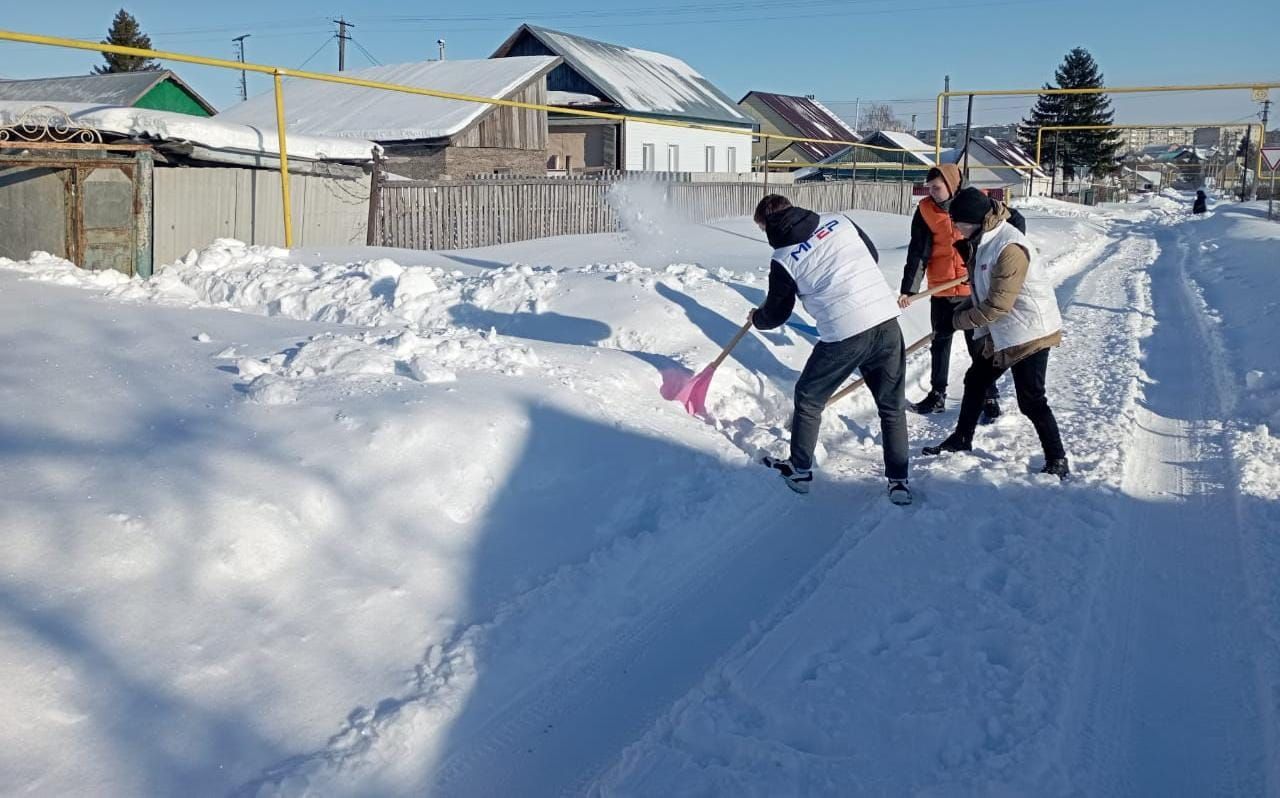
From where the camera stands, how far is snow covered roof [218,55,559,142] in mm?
23719

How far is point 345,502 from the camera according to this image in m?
4.16

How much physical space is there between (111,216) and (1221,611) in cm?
1021

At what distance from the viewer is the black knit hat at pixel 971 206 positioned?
5398 mm

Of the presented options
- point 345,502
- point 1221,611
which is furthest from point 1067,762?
point 345,502

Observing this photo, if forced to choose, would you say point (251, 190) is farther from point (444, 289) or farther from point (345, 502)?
point (345, 502)

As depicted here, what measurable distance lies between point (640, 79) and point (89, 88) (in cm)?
1644

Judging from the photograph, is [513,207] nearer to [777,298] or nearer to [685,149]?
[777,298]

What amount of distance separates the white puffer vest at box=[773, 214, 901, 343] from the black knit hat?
676mm

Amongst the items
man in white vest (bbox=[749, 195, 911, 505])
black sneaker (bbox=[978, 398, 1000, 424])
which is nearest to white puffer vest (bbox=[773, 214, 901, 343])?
man in white vest (bbox=[749, 195, 911, 505])

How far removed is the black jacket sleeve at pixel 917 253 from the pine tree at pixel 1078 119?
6422cm

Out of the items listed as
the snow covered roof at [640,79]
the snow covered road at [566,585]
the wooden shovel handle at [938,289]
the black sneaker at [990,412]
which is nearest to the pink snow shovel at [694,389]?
the snow covered road at [566,585]

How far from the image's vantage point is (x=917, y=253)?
711 cm

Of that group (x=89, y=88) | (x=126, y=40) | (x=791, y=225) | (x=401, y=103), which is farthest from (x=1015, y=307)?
(x=126, y=40)

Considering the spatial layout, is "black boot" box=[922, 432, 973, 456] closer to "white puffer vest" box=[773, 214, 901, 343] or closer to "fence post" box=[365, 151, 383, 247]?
"white puffer vest" box=[773, 214, 901, 343]
